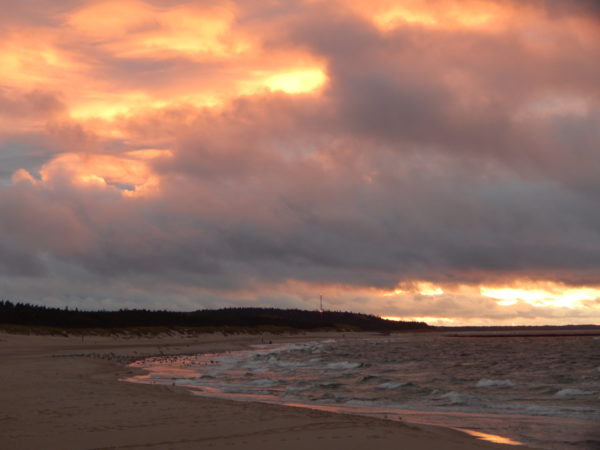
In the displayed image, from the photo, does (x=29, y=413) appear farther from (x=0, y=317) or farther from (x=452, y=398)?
(x=0, y=317)

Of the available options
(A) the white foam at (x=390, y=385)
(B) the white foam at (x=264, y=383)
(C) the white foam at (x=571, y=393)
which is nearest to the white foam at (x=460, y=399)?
(A) the white foam at (x=390, y=385)

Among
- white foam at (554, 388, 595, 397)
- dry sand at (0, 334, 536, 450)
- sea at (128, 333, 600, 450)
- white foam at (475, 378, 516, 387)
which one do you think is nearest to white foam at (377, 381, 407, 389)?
sea at (128, 333, 600, 450)

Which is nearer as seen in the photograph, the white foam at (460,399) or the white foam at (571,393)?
the white foam at (460,399)

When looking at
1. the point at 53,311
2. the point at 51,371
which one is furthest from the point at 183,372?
the point at 53,311

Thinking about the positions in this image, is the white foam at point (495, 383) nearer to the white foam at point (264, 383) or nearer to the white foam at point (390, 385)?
the white foam at point (390, 385)

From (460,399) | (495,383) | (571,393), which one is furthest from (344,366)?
(460,399)

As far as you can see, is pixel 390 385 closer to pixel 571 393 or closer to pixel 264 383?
pixel 264 383

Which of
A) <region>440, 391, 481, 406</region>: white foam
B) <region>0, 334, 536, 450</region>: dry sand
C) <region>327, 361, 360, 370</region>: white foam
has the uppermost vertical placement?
<region>0, 334, 536, 450</region>: dry sand

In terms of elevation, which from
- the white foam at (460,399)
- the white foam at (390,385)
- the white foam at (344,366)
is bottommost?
the white foam at (344,366)

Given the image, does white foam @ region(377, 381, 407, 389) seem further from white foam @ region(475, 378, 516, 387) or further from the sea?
white foam @ region(475, 378, 516, 387)

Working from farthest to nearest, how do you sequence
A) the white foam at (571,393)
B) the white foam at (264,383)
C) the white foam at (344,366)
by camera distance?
the white foam at (344,366), the white foam at (264,383), the white foam at (571,393)

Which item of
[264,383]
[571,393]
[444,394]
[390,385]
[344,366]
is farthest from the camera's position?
[344,366]

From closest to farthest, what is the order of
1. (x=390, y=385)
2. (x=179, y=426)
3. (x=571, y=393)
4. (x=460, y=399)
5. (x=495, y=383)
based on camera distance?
1. (x=179, y=426)
2. (x=460, y=399)
3. (x=571, y=393)
4. (x=390, y=385)
5. (x=495, y=383)

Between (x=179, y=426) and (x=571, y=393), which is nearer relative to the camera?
(x=179, y=426)
